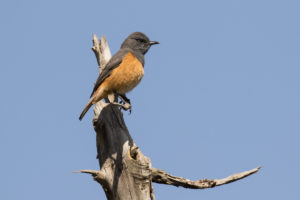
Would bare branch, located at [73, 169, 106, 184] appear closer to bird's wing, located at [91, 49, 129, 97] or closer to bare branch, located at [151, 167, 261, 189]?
bare branch, located at [151, 167, 261, 189]

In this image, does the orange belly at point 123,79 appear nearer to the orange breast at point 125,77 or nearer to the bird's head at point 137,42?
the orange breast at point 125,77

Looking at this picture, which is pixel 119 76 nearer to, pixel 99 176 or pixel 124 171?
pixel 124 171

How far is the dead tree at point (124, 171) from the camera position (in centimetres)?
636

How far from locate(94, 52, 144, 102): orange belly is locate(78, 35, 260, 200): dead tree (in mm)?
1105

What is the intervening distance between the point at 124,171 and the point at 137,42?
374 cm

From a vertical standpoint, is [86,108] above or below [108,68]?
below

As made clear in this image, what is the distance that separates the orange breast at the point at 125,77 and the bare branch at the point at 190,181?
2.15 m

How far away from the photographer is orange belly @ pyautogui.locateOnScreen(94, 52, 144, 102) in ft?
26.3

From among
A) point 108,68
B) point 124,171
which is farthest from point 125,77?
point 124,171

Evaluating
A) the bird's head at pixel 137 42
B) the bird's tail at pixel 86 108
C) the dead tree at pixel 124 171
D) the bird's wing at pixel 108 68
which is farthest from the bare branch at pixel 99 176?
the bird's head at pixel 137 42

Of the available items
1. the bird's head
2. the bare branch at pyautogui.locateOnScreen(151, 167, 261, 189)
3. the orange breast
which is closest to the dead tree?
the bare branch at pyautogui.locateOnScreen(151, 167, 261, 189)

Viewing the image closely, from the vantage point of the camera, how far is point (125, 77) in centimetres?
815

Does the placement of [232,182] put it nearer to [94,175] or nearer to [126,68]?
[94,175]

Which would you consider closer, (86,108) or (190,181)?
(190,181)
